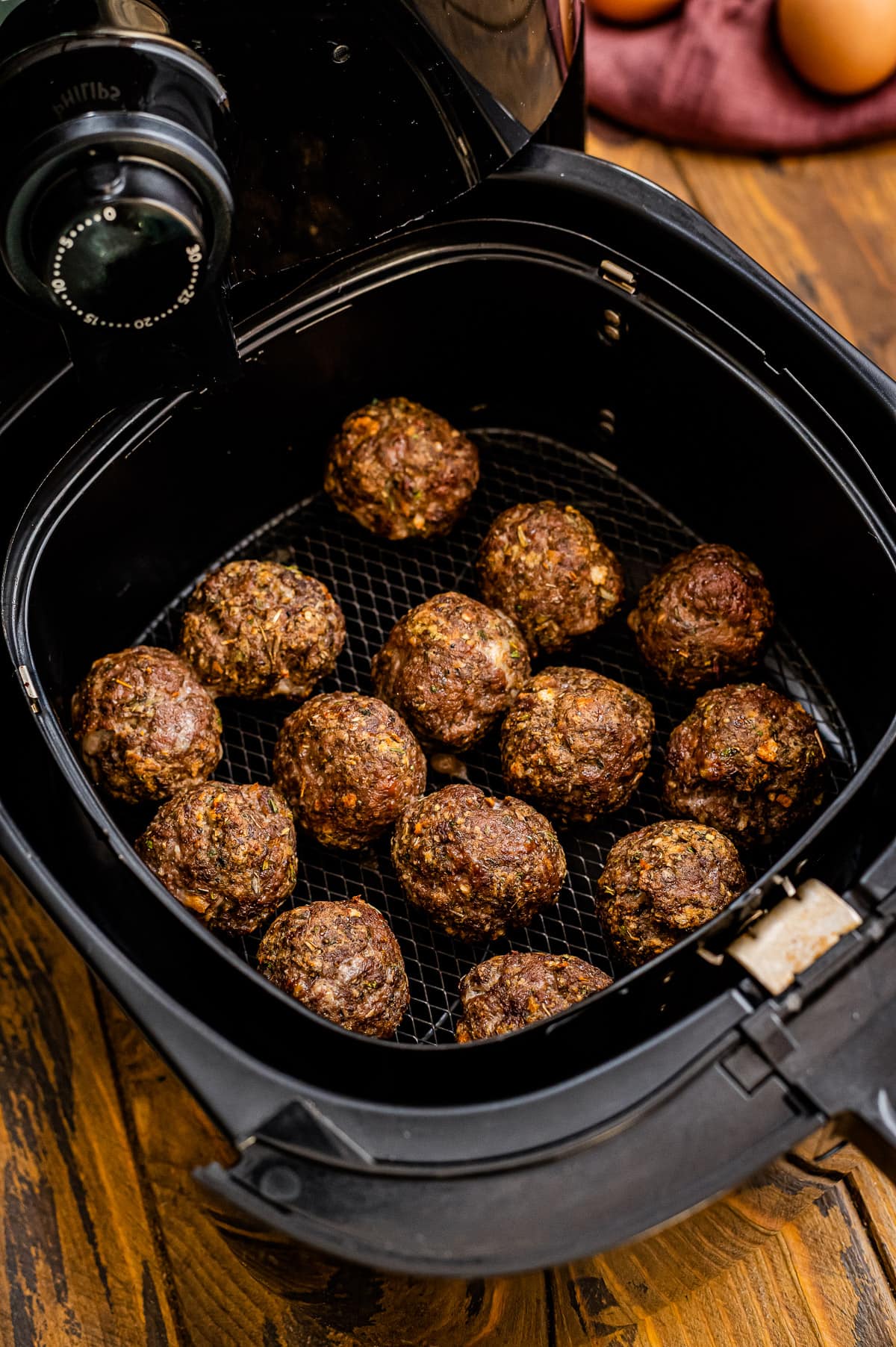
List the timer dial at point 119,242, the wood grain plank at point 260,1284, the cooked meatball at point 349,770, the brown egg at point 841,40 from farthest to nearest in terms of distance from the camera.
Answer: the brown egg at point 841,40
the cooked meatball at point 349,770
the wood grain plank at point 260,1284
the timer dial at point 119,242

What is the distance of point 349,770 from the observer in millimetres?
1367

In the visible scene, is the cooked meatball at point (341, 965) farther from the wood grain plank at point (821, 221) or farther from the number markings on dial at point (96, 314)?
the wood grain plank at point (821, 221)

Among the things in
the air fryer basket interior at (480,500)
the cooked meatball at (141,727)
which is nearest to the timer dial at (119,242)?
the air fryer basket interior at (480,500)

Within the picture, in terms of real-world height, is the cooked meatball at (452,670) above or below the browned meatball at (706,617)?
below

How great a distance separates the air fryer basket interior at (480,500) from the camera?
54.2 inches

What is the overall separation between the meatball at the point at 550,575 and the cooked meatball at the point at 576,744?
0.11 m

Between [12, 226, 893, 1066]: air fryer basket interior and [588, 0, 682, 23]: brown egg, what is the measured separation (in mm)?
919

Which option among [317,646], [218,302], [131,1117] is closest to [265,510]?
[317,646]

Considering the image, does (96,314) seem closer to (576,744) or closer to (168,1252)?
(576,744)

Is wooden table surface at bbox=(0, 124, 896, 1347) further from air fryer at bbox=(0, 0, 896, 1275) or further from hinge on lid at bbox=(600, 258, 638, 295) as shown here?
hinge on lid at bbox=(600, 258, 638, 295)

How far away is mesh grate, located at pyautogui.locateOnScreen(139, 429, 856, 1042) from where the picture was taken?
4.66 feet

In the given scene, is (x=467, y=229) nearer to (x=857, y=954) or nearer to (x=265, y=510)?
(x=265, y=510)

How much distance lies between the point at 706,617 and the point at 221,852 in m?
0.68

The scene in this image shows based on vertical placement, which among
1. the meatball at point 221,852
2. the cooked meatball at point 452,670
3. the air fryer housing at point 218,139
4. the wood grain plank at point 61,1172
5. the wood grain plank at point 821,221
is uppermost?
the wood grain plank at point 821,221
